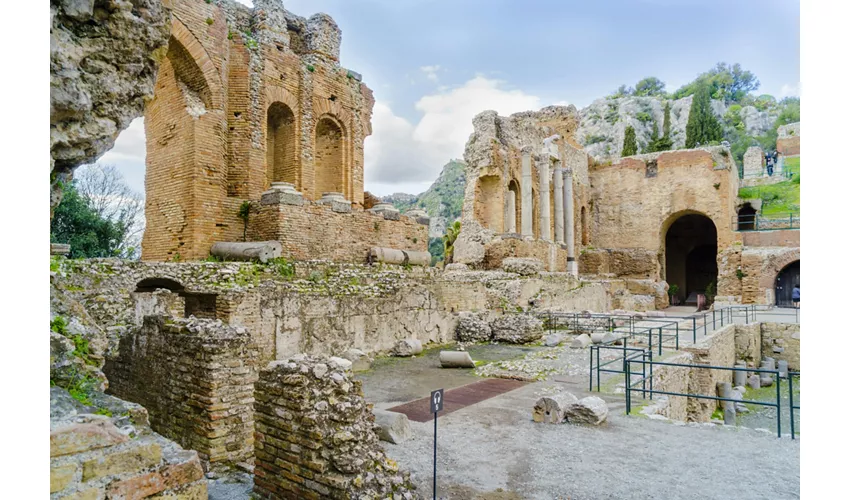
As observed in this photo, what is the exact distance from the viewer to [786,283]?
2722 cm

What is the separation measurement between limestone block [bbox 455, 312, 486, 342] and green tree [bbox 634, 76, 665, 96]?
223 feet

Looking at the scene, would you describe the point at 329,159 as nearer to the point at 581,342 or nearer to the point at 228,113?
the point at 228,113

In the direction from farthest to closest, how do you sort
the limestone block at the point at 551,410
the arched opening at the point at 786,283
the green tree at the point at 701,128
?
1. the green tree at the point at 701,128
2. the arched opening at the point at 786,283
3. the limestone block at the point at 551,410

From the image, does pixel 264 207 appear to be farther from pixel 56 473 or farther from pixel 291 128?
pixel 56 473

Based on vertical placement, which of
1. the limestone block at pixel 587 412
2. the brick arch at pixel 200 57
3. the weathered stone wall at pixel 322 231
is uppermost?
the brick arch at pixel 200 57

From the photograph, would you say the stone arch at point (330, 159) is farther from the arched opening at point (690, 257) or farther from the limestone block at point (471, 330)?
the arched opening at point (690, 257)

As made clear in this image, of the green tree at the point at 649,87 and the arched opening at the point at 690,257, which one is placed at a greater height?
the green tree at the point at 649,87

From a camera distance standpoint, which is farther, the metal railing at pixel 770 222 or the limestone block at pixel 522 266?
the metal railing at pixel 770 222

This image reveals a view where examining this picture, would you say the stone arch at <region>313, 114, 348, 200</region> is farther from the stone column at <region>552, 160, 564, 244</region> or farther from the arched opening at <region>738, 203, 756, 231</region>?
the arched opening at <region>738, 203, 756, 231</region>

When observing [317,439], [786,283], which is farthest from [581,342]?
[786,283]

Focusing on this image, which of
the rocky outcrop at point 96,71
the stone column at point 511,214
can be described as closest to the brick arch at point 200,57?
the rocky outcrop at point 96,71

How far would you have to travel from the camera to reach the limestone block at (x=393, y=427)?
612 centimetres

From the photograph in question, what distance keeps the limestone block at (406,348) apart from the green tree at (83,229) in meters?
11.0

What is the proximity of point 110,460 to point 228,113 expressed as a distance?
39.6 feet
